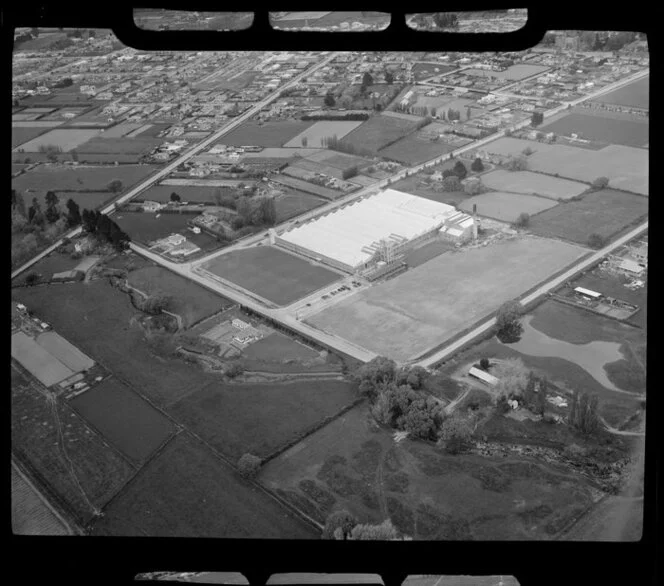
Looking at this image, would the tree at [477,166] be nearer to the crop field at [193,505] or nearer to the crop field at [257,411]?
the crop field at [257,411]

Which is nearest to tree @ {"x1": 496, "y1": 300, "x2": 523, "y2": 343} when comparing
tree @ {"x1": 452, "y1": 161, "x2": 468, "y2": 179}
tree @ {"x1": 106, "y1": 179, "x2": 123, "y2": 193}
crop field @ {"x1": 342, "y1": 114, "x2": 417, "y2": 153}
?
tree @ {"x1": 452, "y1": 161, "x2": 468, "y2": 179}

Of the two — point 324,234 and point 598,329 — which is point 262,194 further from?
point 598,329

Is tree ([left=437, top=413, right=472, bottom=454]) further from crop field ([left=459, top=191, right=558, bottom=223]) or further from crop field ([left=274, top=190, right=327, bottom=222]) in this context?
crop field ([left=274, top=190, right=327, bottom=222])

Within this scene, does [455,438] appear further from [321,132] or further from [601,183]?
[321,132]

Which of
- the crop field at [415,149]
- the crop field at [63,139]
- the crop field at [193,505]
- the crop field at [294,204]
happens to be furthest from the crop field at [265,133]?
the crop field at [193,505]

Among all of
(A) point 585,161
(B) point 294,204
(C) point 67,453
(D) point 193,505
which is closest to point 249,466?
(D) point 193,505

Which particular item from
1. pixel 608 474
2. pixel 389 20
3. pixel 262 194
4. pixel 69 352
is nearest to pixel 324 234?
pixel 262 194
